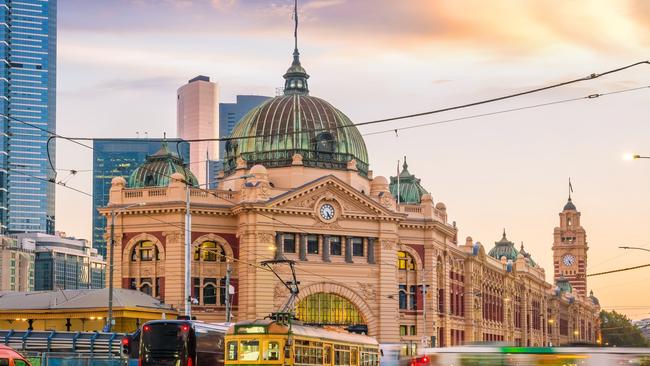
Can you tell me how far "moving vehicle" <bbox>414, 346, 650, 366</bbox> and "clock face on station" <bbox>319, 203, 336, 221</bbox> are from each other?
5440 cm

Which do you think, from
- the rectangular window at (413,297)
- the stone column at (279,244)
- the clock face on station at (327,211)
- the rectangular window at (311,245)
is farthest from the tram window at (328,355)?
the rectangular window at (413,297)

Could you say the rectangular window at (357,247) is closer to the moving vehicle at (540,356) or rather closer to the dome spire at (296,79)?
the dome spire at (296,79)

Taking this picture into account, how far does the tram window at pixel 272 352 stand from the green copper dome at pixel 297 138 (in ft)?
198

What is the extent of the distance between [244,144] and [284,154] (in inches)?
175

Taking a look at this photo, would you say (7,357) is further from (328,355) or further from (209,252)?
(209,252)

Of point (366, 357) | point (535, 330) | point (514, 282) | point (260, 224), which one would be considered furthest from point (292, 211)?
point (535, 330)

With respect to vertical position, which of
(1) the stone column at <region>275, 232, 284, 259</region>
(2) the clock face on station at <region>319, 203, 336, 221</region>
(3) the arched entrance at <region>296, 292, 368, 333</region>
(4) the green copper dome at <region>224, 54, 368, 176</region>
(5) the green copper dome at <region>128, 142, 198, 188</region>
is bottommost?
(3) the arched entrance at <region>296, 292, 368, 333</region>

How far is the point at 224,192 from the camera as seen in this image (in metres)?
106

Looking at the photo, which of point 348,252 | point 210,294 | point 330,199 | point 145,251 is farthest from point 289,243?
point 145,251

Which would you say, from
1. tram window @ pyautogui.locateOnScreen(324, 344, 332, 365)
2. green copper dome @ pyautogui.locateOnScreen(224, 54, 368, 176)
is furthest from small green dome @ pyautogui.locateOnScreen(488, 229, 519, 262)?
tram window @ pyautogui.locateOnScreen(324, 344, 332, 365)

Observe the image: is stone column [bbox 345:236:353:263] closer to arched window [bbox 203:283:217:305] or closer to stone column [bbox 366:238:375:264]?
stone column [bbox 366:238:375:264]

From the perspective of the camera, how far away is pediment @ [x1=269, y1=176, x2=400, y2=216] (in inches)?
4124

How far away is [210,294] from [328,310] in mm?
9747

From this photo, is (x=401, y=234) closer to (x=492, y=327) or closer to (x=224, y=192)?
(x=224, y=192)
